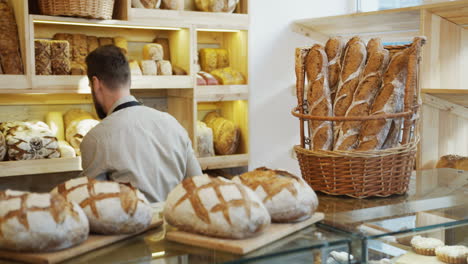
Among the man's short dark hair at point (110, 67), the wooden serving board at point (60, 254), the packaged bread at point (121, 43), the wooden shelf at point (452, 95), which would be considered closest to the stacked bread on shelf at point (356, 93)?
the wooden serving board at point (60, 254)

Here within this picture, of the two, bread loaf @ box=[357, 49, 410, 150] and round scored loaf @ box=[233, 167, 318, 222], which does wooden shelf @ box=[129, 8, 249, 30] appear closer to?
bread loaf @ box=[357, 49, 410, 150]

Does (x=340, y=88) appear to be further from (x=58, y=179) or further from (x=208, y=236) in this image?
(x=58, y=179)

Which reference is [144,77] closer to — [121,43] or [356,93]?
[121,43]

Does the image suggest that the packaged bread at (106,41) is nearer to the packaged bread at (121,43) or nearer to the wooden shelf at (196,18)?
the packaged bread at (121,43)

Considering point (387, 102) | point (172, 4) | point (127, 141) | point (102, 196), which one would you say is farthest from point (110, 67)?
point (102, 196)

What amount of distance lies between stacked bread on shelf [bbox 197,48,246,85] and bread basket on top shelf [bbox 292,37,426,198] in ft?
6.63

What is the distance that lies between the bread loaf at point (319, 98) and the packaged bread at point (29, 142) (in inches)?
70.5

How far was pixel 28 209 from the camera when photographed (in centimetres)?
88

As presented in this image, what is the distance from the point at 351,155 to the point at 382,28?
2.47 meters

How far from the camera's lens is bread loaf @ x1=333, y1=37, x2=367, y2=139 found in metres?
1.59

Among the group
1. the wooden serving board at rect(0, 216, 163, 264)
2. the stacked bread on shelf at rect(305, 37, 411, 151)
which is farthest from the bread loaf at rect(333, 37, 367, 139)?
the wooden serving board at rect(0, 216, 163, 264)

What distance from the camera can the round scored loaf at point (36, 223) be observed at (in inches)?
34.3

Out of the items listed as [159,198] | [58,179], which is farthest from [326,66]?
[58,179]

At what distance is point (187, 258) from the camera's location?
37.1 inches
